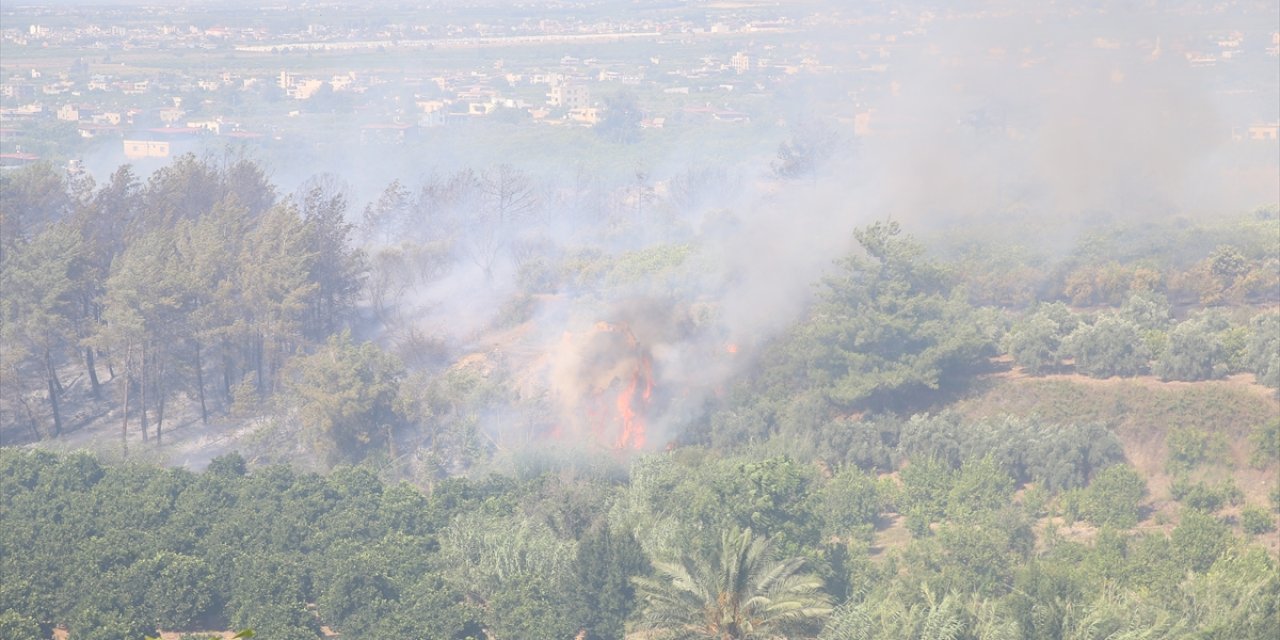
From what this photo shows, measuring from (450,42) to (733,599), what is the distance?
462 ft

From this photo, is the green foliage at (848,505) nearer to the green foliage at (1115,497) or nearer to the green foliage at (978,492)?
the green foliage at (978,492)

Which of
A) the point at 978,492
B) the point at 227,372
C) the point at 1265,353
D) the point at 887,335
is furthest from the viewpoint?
the point at 227,372

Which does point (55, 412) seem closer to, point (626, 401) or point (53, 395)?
point (53, 395)

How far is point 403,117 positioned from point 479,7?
62605 mm

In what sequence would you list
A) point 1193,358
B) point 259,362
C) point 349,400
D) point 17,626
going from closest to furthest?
1. point 17,626
2. point 1193,358
3. point 349,400
4. point 259,362

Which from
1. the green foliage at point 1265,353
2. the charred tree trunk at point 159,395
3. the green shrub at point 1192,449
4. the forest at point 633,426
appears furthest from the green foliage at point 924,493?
the charred tree trunk at point 159,395

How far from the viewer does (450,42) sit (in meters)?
166

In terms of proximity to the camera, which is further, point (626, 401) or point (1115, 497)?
point (626, 401)

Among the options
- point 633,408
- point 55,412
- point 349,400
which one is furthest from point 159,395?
point 633,408

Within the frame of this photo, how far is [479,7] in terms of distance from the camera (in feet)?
620

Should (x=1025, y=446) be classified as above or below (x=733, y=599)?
below

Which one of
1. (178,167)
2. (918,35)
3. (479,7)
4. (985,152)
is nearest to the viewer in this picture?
(178,167)

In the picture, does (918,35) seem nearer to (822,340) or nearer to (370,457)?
(822,340)

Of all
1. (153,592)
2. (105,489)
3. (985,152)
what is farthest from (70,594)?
(985,152)
